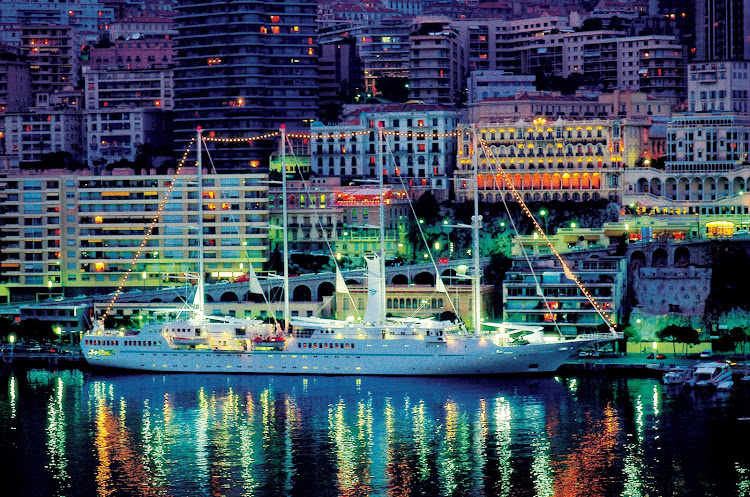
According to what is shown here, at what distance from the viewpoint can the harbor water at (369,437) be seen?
7288 cm

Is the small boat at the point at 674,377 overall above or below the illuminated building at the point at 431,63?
below

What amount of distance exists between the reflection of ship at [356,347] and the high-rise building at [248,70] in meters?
49.0

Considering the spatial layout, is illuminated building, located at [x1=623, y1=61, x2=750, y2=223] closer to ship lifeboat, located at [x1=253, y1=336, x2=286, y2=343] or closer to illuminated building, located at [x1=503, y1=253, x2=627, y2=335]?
illuminated building, located at [x1=503, y1=253, x2=627, y2=335]

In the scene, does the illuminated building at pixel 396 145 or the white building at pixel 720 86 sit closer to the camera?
the white building at pixel 720 86

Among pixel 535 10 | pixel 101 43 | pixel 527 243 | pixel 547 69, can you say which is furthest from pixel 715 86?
pixel 101 43

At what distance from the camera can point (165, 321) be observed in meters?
107

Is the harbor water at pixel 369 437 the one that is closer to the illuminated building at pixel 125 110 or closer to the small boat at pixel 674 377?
the small boat at pixel 674 377

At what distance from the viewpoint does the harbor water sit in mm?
72875

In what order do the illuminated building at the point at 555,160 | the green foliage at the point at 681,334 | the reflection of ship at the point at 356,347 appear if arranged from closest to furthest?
the reflection of ship at the point at 356,347, the green foliage at the point at 681,334, the illuminated building at the point at 555,160

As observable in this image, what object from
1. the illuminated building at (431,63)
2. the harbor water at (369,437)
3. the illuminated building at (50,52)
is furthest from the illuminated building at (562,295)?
the illuminated building at (50,52)

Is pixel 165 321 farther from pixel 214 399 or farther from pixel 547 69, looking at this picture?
pixel 547 69

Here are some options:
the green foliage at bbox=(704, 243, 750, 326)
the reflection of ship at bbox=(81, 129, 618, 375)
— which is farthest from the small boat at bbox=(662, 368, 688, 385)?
the green foliage at bbox=(704, 243, 750, 326)

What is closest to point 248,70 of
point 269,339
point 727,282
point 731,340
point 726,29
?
point 726,29

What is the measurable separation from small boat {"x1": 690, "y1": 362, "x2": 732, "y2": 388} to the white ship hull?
7315 mm
